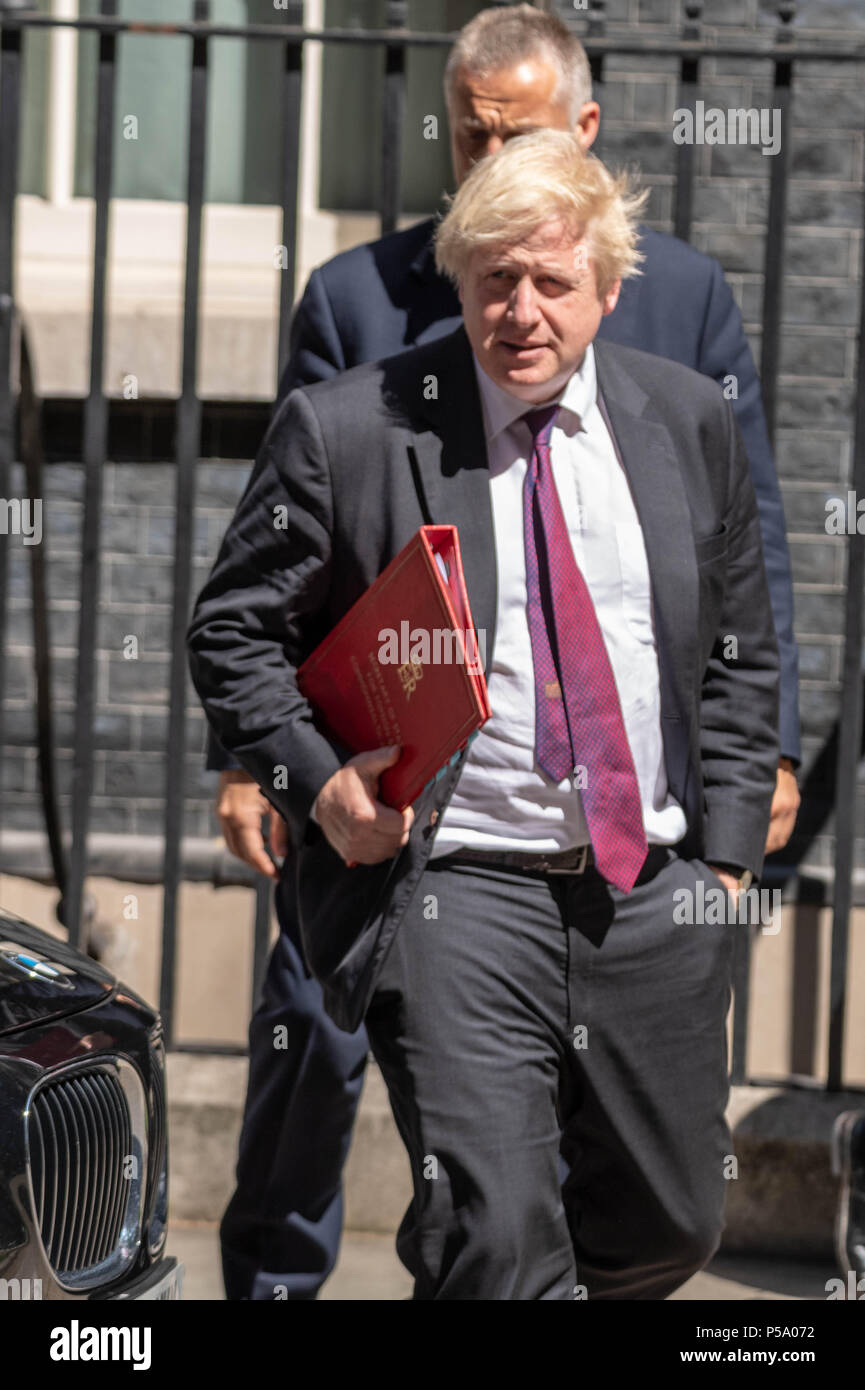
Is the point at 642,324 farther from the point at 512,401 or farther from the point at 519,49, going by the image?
the point at 512,401

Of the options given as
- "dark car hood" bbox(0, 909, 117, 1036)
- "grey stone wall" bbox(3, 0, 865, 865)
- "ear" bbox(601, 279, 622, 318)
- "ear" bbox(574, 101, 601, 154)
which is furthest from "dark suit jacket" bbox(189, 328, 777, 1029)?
"grey stone wall" bbox(3, 0, 865, 865)

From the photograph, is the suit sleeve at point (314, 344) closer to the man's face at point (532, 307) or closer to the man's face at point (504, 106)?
the man's face at point (504, 106)

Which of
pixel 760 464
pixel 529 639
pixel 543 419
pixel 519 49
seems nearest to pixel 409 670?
pixel 529 639

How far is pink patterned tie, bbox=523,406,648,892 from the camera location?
8.09 feet

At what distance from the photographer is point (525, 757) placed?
248 cm

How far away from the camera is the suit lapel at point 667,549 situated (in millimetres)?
2578

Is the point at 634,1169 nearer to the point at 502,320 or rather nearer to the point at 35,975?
the point at 35,975

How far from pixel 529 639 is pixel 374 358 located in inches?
34.6

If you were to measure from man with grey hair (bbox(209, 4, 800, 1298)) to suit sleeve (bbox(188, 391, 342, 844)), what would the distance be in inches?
23.5

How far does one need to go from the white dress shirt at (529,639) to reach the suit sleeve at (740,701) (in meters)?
0.12

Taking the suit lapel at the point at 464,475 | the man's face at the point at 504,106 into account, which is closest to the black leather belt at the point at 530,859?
the suit lapel at the point at 464,475

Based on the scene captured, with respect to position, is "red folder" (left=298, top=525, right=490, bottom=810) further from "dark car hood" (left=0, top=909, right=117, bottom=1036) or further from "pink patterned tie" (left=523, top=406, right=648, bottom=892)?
"dark car hood" (left=0, top=909, right=117, bottom=1036)
